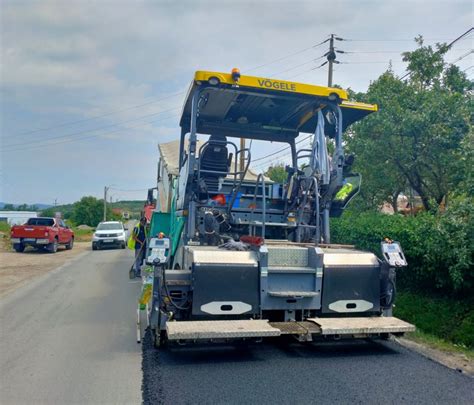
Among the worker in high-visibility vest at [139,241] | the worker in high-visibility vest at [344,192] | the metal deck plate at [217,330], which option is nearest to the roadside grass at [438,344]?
the worker in high-visibility vest at [344,192]

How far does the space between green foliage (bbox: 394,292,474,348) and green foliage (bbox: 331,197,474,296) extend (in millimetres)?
198

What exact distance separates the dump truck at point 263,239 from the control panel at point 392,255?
1 centimetres

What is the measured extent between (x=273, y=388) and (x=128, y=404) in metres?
1.25

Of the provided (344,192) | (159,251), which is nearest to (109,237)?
(344,192)

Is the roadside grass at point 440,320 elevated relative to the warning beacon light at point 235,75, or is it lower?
lower

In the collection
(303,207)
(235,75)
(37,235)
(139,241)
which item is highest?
(235,75)

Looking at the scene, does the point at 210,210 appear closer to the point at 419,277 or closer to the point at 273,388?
the point at 273,388

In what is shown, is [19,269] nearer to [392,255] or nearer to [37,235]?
[37,235]

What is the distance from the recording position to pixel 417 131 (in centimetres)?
1006

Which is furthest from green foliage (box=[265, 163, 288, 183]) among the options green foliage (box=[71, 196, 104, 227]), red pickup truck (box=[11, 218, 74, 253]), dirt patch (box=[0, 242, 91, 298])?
green foliage (box=[71, 196, 104, 227])

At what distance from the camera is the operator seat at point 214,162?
253 inches

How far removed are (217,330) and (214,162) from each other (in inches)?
104

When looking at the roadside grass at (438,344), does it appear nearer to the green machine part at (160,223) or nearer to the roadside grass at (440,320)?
the roadside grass at (440,320)

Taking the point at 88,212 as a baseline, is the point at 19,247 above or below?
below
